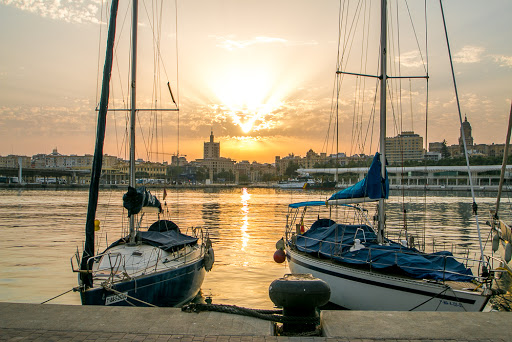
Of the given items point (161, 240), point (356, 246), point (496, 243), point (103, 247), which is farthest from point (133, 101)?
point (496, 243)

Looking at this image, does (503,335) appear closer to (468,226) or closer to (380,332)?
(380,332)

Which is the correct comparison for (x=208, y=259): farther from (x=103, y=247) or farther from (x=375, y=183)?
(x=103, y=247)

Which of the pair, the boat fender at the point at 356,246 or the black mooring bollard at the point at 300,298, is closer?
the black mooring bollard at the point at 300,298

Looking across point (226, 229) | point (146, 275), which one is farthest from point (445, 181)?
point (146, 275)

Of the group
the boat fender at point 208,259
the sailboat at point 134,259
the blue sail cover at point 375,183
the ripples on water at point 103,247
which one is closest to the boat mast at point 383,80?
the blue sail cover at point 375,183

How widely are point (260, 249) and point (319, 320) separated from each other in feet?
63.4

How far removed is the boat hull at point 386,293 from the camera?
10.1 metres

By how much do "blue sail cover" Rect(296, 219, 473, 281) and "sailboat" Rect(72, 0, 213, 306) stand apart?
418 cm

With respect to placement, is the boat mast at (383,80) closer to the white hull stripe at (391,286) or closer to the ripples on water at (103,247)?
the white hull stripe at (391,286)

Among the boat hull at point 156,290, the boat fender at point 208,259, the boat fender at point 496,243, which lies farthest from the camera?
the boat fender at point 496,243

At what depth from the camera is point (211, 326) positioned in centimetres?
694

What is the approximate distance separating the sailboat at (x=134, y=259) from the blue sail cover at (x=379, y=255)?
165 inches

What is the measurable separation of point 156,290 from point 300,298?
19.6 feet

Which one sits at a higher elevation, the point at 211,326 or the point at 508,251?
the point at 211,326
